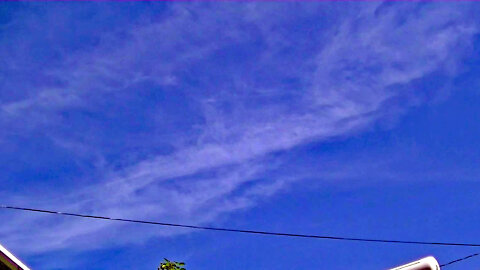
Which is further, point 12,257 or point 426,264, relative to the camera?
point 12,257

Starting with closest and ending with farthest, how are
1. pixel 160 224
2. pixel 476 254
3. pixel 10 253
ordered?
pixel 10 253 → pixel 160 224 → pixel 476 254

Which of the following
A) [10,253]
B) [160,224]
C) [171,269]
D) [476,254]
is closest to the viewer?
[10,253]

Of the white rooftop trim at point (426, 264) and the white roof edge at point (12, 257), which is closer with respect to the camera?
the white rooftop trim at point (426, 264)

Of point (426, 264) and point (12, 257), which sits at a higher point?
point (12, 257)

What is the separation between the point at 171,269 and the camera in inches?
643

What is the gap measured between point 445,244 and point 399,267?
500 centimetres

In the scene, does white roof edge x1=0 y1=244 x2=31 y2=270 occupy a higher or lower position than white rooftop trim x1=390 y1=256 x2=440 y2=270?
higher

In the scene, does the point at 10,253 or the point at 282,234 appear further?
the point at 282,234

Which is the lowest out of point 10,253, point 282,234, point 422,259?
point 422,259

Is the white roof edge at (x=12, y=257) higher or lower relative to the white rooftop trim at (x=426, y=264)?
higher

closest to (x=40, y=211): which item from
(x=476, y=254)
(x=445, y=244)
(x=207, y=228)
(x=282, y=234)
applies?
(x=207, y=228)

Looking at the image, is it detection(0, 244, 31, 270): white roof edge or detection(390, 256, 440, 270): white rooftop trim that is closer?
detection(390, 256, 440, 270): white rooftop trim

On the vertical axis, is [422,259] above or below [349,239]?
below

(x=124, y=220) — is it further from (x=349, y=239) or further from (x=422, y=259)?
(x=422, y=259)
